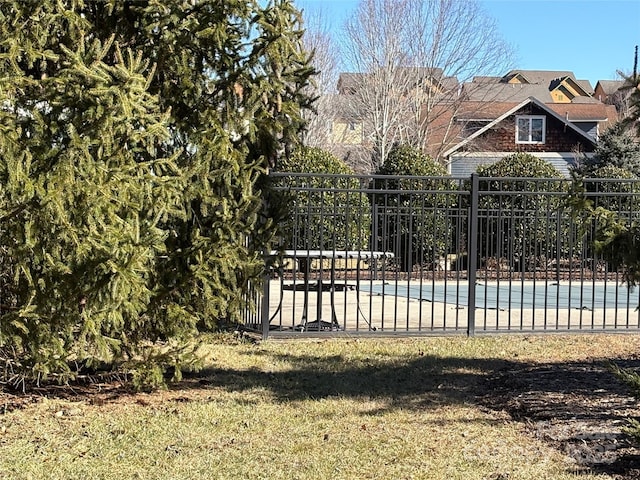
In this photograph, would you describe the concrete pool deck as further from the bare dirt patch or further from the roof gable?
the roof gable

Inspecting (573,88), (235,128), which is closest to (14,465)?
(235,128)

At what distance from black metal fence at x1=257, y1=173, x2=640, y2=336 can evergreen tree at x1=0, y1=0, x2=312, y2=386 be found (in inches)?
34.1

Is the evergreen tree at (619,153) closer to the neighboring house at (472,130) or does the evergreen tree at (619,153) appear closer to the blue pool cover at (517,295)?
the neighboring house at (472,130)

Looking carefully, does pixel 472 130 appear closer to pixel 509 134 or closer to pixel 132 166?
pixel 509 134

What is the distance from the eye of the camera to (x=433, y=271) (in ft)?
28.6

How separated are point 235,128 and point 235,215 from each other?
68 cm

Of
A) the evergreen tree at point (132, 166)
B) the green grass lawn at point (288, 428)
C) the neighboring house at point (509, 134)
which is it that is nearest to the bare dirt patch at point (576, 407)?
the green grass lawn at point (288, 428)

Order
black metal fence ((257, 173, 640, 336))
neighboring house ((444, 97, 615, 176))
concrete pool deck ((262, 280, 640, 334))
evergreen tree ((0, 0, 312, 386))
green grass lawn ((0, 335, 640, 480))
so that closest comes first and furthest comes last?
green grass lawn ((0, 335, 640, 480)) < evergreen tree ((0, 0, 312, 386)) < black metal fence ((257, 173, 640, 336)) < concrete pool deck ((262, 280, 640, 334)) < neighboring house ((444, 97, 615, 176))

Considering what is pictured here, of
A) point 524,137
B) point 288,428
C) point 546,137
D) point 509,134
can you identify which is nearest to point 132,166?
point 288,428

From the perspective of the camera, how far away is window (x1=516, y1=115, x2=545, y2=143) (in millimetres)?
32031

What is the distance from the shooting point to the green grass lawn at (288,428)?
4148 millimetres

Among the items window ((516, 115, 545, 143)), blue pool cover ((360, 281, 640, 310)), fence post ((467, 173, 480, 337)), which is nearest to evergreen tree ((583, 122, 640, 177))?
blue pool cover ((360, 281, 640, 310))

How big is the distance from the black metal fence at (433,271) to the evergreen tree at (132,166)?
2.84 feet

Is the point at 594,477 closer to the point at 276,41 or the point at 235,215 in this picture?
the point at 235,215
